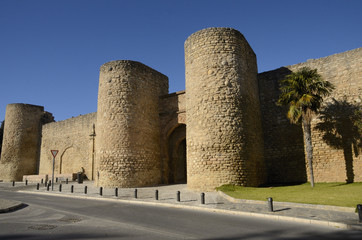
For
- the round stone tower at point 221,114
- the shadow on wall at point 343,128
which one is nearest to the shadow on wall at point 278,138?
the round stone tower at point 221,114

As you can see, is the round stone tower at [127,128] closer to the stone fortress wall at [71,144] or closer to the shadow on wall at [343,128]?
the stone fortress wall at [71,144]

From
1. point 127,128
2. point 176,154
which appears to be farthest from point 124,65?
point 176,154

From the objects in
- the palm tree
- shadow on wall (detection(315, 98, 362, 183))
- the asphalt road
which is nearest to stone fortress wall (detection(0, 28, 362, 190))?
shadow on wall (detection(315, 98, 362, 183))

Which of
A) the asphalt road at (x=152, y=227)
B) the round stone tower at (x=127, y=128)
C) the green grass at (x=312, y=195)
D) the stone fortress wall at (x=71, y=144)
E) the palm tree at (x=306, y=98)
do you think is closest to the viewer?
the asphalt road at (x=152, y=227)

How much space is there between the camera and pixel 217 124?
45.1 feet

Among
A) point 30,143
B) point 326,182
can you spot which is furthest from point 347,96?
point 30,143

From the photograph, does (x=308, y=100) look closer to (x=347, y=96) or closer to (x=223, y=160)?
(x=347, y=96)

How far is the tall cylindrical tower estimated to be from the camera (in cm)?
2931

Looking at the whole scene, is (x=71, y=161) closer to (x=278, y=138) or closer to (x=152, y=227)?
(x=278, y=138)

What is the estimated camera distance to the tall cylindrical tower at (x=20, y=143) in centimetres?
2931

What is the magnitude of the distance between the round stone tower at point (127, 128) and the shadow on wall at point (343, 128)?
Answer: 10.2 m

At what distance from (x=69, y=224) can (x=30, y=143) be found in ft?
92.5

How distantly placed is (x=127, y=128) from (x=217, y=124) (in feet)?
20.5

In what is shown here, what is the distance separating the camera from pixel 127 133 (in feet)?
56.1
